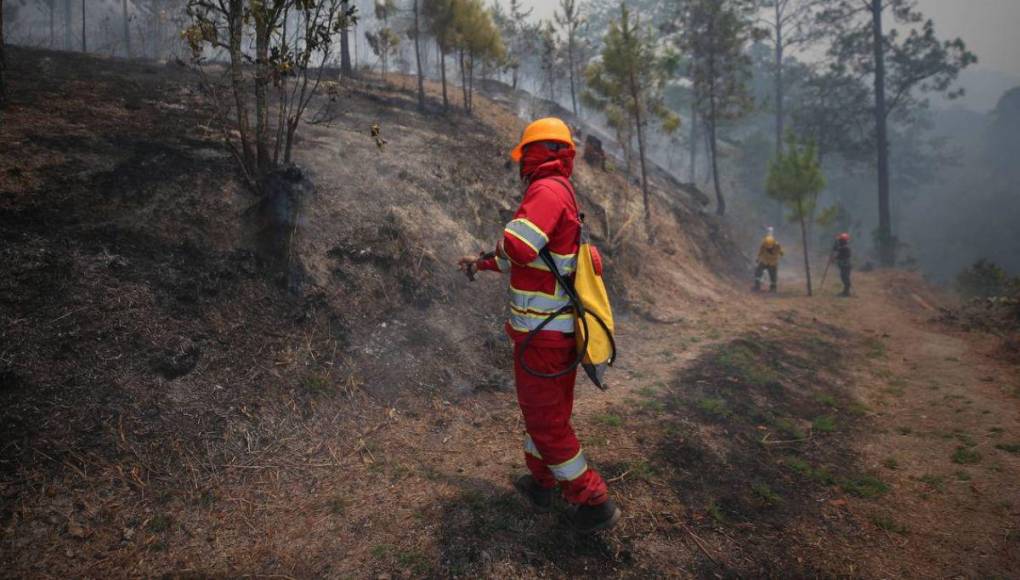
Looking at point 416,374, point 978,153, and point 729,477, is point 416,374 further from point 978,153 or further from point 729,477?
point 978,153

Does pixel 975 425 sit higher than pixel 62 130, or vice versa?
pixel 62 130

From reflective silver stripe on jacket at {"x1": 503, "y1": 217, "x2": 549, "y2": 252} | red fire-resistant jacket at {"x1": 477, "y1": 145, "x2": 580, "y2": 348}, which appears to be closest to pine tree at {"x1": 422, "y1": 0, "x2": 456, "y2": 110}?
red fire-resistant jacket at {"x1": 477, "y1": 145, "x2": 580, "y2": 348}

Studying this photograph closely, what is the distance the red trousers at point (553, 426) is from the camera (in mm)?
3090

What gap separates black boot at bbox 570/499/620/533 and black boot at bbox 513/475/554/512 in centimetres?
31

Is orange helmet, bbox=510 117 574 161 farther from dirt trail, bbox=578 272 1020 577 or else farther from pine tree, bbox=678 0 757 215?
pine tree, bbox=678 0 757 215

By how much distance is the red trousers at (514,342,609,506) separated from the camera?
3.09m

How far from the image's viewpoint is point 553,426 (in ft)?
10.2

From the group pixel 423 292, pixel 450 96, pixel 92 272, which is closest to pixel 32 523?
pixel 92 272

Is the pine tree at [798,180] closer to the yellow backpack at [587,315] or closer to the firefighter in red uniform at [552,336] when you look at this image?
the yellow backpack at [587,315]

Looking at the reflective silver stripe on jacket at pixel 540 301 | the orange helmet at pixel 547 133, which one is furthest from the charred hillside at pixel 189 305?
the orange helmet at pixel 547 133

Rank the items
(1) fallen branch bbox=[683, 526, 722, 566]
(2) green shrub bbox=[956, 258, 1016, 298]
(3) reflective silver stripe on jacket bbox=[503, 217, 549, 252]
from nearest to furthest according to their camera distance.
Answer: (3) reflective silver stripe on jacket bbox=[503, 217, 549, 252] < (1) fallen branch bbox=[683, 526, 722, 566] < (2) green shrub bbox=[956, 258, 1016, 298]

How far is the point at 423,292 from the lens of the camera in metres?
6.50

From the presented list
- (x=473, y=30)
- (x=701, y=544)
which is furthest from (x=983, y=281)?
(x=701, y=544)

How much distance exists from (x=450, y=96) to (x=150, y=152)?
15.4 metres
